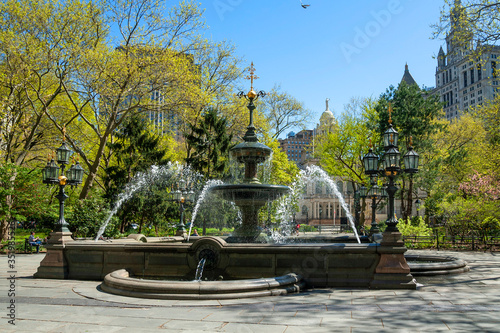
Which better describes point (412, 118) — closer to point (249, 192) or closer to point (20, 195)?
point (249, 192)

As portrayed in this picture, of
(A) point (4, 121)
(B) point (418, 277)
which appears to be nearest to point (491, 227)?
(B) point (418, 277)

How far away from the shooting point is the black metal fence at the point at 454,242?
23.2m

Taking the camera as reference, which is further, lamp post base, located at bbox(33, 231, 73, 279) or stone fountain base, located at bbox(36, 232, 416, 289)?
lamp post base, located at bbox(33, 231, 73, 279)

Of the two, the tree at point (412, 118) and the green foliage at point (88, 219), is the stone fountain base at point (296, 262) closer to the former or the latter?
the green foliage at point (88, 219)

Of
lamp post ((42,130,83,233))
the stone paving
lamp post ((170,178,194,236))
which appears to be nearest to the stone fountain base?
the stone paving

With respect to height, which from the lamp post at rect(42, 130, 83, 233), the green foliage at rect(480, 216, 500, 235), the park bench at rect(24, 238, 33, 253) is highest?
the lamp post at rect(42, 130, 83, 233)

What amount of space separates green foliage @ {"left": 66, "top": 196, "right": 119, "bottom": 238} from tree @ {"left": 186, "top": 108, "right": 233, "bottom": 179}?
8952 mm

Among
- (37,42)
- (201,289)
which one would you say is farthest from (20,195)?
(201,289)

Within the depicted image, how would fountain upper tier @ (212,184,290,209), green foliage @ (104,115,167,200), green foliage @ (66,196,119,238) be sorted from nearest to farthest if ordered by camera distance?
fountain upper tier @ (212,184,290,209)
green foliage @ (66,196,119,238)
green foliage @ (104,115,167,200)

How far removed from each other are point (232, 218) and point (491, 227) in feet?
64.6

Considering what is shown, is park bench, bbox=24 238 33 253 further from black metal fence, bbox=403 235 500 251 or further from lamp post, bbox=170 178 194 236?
black metal fence, bbox=403 235 500 251

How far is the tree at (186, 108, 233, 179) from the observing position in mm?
34031

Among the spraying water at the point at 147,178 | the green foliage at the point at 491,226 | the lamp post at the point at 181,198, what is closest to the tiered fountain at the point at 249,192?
the lamp post at the point at 181,198

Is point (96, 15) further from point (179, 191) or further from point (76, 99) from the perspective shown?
point (179, 191)
